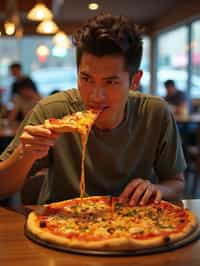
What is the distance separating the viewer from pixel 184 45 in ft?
34.2

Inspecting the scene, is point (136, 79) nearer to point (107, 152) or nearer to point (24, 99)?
point (107, 152)

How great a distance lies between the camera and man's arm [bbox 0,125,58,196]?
1.58 meters

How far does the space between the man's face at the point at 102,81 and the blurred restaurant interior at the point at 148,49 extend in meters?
4.13

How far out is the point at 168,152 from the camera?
6.84 ft

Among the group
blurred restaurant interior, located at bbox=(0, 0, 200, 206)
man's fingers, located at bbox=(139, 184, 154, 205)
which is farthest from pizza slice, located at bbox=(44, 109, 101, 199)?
blurred restaurant interior, located at bbox=(0, 0, 200, 206)

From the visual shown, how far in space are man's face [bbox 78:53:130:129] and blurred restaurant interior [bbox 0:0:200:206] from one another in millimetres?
4128

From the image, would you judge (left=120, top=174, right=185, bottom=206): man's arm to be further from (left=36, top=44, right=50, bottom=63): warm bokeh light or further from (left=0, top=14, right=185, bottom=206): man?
(left=36, top=44, right=50, bottom=63): warm bokeh light

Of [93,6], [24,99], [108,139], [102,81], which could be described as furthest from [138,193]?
[93,6]

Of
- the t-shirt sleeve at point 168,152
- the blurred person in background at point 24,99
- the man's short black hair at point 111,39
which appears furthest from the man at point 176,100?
the man's short black hair at point 111,39

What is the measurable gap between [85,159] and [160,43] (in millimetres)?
10535

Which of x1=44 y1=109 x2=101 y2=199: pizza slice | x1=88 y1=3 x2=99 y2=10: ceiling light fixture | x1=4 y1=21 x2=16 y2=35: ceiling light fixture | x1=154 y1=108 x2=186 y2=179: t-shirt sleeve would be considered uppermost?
x1=88 y1=3 x2=99 y2=10: ceiling light fixture

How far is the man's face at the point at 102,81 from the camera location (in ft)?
5.65

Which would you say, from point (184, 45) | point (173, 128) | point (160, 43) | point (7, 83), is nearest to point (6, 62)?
point (7, 83)

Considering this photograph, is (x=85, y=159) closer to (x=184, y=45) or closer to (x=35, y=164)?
(x=35, y=164)
